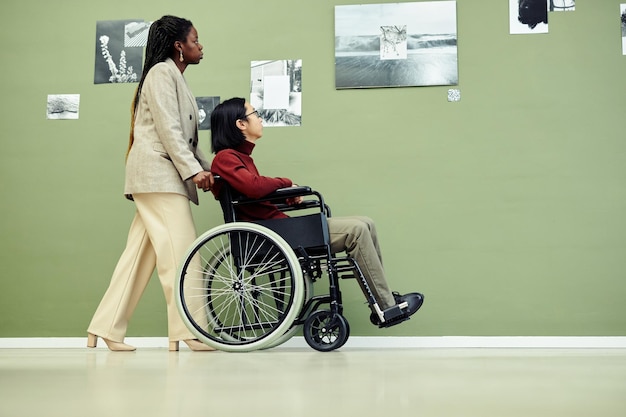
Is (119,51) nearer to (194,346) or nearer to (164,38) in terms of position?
(164,38)

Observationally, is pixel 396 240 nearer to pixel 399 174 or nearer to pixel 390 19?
pixel 399 174

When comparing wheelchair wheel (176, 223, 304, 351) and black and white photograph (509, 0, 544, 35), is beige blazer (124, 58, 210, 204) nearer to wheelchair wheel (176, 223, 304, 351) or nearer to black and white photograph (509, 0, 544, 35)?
wheelchair wheel (176, 223, 304, 351)

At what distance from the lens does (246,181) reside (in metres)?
2.44

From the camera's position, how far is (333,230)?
2492mm

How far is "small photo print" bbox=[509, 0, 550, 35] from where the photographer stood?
10.6 ft

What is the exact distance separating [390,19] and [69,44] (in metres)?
1.61

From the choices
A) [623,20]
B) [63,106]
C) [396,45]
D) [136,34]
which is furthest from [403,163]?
[63,106]

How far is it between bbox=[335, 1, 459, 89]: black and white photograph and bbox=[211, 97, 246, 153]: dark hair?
0.74 metres

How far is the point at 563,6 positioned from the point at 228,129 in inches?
67.8

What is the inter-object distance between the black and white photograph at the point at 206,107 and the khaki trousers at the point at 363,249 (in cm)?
114

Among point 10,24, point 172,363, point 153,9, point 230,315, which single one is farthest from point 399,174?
point 10,24

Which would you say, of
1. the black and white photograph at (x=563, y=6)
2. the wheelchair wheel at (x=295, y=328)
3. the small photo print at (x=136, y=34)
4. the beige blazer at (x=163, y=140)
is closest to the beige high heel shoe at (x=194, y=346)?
the wheelchair wheel at (x=295, y=328)

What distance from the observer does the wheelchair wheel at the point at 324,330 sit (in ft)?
7.80

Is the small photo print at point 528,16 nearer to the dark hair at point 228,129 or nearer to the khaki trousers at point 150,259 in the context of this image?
the dark hair at point 228,129
